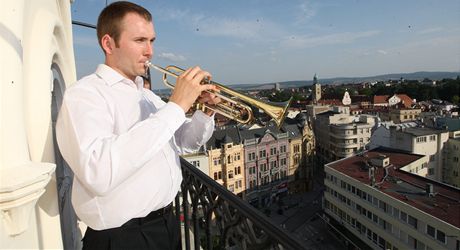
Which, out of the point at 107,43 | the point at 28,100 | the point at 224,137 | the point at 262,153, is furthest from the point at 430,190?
the point at 28,100

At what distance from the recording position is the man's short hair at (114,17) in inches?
74.2

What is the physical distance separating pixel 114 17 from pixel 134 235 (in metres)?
1.28

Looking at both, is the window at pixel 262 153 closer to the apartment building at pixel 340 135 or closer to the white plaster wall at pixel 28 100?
the apartment building at pixel 340 135

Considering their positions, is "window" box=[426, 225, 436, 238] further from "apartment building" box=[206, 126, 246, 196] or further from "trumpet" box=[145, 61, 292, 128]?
"trumpet" box=[145, 61, 292, 128]

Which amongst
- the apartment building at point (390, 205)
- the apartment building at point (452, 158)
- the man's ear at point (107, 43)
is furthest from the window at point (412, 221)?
the man's ear at point (107, 43)

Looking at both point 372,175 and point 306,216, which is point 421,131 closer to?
point 306,216

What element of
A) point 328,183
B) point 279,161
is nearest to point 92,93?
point 328,183

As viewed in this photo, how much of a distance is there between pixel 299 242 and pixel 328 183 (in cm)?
2486

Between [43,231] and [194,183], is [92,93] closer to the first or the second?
[43,231]

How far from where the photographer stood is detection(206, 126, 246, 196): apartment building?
2854cm

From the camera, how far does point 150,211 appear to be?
1.97m

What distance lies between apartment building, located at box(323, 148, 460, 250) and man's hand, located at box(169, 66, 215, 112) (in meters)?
17.0

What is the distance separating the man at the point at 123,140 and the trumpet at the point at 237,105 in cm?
63

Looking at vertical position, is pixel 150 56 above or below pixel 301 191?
above
